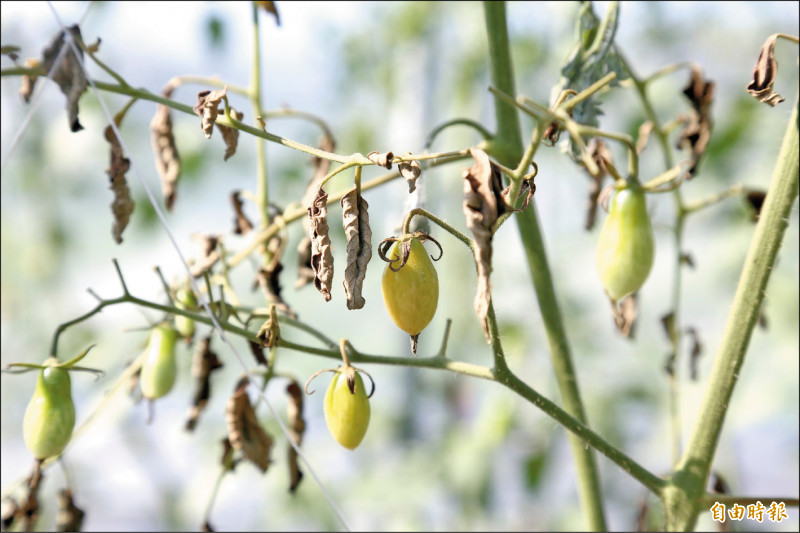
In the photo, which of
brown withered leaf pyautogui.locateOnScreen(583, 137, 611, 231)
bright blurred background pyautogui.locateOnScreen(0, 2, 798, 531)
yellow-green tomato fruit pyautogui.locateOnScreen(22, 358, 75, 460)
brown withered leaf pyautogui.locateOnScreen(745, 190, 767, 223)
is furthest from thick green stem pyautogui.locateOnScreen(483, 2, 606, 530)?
bright blurred background pyautogui.locateOnScreen(0, 2, 798, 531)

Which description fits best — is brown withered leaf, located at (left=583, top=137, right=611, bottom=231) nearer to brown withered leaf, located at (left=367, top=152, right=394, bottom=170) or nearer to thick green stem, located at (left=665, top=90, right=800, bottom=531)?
thick green stem, located at (left=665, top=90, right=800, bottom=531)

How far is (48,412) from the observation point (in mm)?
454

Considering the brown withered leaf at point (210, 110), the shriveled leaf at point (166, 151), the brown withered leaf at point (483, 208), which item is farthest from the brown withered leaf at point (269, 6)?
the brown withered leaf at point (483, 208)

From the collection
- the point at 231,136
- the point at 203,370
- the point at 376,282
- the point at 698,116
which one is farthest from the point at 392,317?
the point at 376,282

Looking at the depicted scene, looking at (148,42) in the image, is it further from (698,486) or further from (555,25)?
(698,486)

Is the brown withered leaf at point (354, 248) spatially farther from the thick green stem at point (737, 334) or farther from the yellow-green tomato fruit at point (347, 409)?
the thick green stem at point (737, 334)

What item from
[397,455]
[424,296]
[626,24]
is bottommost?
[397,455]

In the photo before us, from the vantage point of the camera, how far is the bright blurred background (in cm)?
121

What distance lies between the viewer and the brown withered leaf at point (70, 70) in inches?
18.7

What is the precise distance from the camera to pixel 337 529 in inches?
48.3

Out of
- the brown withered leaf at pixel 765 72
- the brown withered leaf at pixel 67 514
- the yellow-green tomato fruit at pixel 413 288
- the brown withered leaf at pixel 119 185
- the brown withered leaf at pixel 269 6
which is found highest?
the brown withered leaf at pixel 269 6

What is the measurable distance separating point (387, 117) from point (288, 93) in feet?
0.69

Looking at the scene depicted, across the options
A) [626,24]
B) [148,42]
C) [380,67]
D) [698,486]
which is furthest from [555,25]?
[698,486]

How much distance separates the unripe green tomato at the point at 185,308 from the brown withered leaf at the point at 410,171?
246 millimetres
